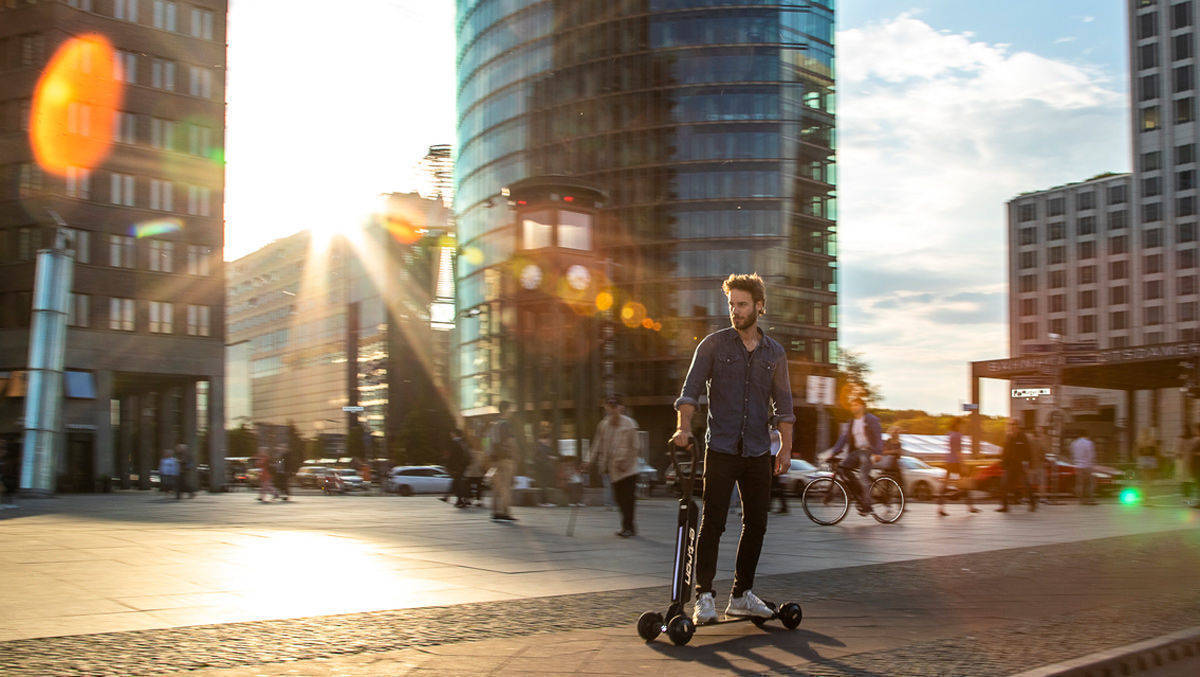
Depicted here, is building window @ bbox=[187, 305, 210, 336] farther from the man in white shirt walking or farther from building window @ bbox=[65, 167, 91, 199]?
the man in white shirt walking

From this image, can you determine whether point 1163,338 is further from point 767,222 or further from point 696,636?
point 696,636

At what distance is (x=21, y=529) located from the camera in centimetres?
1400

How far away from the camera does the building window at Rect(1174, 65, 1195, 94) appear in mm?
94500

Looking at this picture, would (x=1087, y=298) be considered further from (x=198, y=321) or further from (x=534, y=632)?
(x=534, y=632)

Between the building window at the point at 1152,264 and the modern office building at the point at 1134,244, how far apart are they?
12 centimetres

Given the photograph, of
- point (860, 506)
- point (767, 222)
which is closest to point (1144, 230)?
point (767, 222)

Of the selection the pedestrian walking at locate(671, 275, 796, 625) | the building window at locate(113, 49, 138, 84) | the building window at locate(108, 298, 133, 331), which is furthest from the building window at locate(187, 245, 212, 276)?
the pedestrian walking at locate(671, 275, 796, 625)

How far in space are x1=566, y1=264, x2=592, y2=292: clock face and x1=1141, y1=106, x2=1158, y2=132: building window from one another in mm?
94800

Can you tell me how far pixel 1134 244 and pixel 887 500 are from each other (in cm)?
10434

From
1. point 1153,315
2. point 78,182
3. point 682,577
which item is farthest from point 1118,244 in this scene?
point 682,577

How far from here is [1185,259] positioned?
330ft

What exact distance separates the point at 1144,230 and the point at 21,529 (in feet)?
358

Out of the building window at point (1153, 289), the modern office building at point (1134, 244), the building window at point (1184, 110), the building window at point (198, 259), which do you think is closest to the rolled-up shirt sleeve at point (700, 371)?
the building window at point (198, 259)

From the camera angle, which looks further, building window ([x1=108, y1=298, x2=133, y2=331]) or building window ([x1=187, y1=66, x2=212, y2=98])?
building window ([x1=187, y1=66, x2=212, y2=98])
